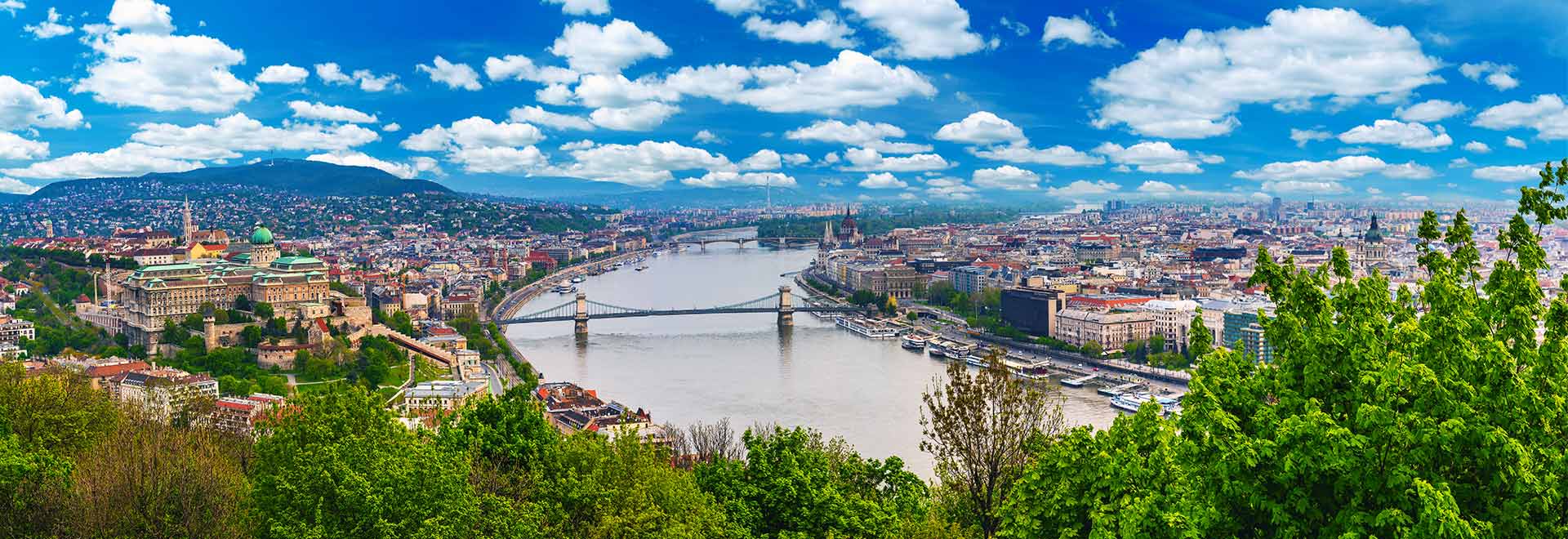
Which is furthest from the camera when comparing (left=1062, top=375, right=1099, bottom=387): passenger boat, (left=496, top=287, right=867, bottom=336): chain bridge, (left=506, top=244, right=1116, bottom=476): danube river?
(left=496, top=287, right=867, bottom=336): chain bridge

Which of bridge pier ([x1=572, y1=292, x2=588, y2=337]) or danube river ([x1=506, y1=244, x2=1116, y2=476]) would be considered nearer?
danube river ([x1=506, y1=244, x2=1116, y2=476])

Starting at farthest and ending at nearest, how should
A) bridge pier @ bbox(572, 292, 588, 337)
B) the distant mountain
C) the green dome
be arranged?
1. the distant mountain
2. the green dome
3. bridge pier @ bbox(572, 292, 588, 337)

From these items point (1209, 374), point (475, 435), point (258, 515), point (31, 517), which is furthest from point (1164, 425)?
point (31, 517)

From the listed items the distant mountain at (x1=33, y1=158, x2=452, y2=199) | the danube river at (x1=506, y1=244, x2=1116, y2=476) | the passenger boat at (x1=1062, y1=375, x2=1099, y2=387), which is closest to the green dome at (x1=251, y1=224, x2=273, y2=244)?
the danube river at (x1=506, y1=244, x2=1116, y2=476)

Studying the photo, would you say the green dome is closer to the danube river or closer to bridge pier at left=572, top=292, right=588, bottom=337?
the danube river

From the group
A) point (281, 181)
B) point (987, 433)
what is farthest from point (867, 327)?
point (281, 181)

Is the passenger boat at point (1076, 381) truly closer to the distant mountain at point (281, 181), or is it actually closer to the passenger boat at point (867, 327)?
the passenger boat at point (867, 327)

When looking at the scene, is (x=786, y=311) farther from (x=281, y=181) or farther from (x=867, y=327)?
(x=281, y=181)
